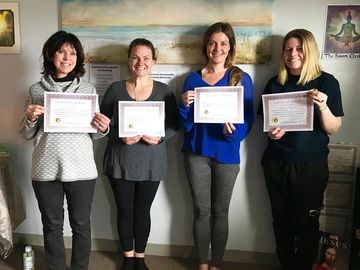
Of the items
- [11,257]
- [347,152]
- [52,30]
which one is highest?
[52,30]

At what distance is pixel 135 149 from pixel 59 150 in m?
0.43

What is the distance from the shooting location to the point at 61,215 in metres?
1.96

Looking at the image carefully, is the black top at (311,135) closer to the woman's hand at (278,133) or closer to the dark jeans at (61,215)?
the woman's hand at (278,133)

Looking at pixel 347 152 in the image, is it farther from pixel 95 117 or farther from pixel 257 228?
pixel 95 117

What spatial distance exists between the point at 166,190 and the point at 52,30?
1352mm

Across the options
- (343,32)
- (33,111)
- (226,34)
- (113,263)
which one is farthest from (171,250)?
(343,32)

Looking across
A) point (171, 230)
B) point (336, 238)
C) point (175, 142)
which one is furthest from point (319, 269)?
point (175, 142)

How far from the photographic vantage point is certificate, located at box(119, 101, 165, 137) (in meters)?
1.94

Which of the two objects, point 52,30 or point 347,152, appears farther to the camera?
point 52,30

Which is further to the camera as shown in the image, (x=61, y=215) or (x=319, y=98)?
(x=61, y=215)

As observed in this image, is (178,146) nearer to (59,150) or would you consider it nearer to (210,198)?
(210,198)

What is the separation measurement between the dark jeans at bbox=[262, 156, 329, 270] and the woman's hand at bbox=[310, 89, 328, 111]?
1.09ft

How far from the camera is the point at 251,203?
2.30 metres

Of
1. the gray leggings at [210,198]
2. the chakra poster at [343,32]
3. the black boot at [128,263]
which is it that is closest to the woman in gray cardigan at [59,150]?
the black boot at [128,263]
